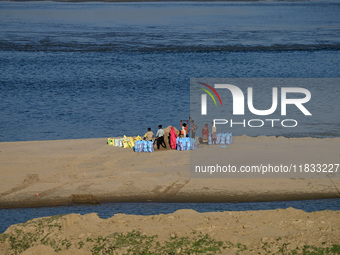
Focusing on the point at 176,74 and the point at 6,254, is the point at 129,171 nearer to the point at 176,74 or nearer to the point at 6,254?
the point at 6,254

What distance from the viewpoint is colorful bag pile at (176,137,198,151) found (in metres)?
30.0

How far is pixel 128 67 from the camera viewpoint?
2601 inches

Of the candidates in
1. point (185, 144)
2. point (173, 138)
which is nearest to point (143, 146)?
point (173, 138)

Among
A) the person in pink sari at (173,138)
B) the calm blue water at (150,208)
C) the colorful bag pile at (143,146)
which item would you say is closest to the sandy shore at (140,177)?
the colorful bag pile at (143,146)

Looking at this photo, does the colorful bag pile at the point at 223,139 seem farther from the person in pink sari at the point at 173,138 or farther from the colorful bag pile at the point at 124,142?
the colorful bag pile at the point at 124,142

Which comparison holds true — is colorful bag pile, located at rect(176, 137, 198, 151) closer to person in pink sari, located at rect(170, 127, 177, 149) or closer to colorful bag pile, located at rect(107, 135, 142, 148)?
person in pink sari, located at rect(170, 127, 177, 149)

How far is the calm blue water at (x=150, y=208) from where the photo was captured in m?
23.7

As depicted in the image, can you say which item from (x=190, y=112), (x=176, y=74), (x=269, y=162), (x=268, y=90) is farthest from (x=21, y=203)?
(x=176, y=74)

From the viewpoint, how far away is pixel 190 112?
44406 millimetres

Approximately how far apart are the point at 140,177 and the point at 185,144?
3.87 metres

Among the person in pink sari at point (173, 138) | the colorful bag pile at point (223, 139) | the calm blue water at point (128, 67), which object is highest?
the person in pink sari at point (173, 138)

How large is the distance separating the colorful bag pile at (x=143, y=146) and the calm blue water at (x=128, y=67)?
347 inches

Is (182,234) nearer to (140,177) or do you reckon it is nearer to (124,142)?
(140,177)

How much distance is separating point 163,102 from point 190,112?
501cm
